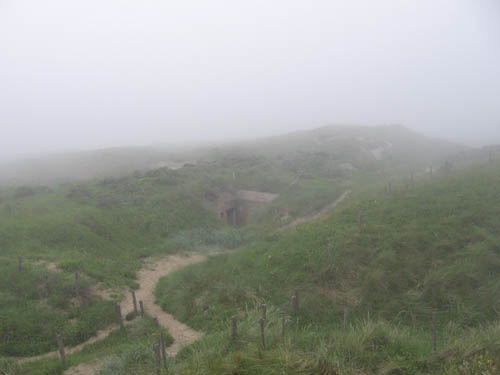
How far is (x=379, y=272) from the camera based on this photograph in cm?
1205

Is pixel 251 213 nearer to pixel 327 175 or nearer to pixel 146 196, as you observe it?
pixel 146 196

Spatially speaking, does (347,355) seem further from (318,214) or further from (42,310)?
(318,214)

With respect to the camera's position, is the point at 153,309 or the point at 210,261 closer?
the point at 153,309

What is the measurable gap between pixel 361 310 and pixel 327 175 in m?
26.4

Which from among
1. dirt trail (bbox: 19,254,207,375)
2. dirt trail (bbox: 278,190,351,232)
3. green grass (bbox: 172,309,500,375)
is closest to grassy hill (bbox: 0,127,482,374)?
dirt trail (bbox: 19,254,207,375)

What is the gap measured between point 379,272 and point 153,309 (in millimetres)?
8846

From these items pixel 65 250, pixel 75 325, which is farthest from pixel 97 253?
pixel 75 325

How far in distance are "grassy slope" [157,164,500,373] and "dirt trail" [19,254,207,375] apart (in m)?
0.47

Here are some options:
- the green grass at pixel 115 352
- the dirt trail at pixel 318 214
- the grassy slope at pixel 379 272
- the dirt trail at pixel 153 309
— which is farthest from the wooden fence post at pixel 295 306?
the dirt trail at pixel 318 214

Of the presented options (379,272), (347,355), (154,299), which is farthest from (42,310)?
(379,272)

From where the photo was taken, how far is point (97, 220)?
2191 cm

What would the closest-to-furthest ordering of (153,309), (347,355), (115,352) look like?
(347,355) < (115,352) < (153,309)

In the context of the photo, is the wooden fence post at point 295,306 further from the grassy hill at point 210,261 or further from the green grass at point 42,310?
the green grass at point 42,310

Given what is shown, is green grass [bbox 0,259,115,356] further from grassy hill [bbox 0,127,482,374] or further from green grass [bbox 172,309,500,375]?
green grass [bbox 172,309,500,375]
